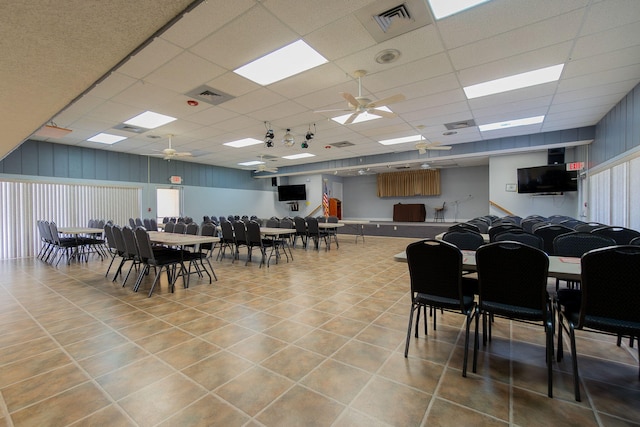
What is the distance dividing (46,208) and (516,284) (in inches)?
442

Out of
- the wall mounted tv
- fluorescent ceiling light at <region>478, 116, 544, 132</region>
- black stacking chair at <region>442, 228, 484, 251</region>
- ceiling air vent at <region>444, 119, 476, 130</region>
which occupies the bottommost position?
black stacking chair at <region>442, 228, 484, 251</region>

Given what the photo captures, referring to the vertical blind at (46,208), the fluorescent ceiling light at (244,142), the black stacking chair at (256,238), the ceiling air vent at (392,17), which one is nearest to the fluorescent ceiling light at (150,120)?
the fluorescent ceiling light at (244,142)

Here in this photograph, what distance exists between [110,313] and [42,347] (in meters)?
0.80

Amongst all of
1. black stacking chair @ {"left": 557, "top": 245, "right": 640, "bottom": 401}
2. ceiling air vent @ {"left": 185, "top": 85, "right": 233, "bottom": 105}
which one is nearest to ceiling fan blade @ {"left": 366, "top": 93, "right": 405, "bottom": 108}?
ceiling air vent @ {"left": 185, "top": 85, "right": 233, "bottom": 105}

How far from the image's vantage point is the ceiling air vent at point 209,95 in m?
4.56

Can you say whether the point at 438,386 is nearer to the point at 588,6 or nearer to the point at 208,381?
the point at 208,381

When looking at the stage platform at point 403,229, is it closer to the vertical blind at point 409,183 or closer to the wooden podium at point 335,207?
the wooden podium at point 335,207

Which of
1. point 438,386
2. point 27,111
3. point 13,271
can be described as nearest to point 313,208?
point 13,271

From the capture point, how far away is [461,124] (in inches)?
272

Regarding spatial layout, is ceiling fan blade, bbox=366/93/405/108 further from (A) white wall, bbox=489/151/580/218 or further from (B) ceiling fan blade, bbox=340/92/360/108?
(A) white wall, bbox=489/151/580/218

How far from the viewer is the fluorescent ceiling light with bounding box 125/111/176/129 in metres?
5.89

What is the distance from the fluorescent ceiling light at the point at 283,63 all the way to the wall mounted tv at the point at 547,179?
303 inches

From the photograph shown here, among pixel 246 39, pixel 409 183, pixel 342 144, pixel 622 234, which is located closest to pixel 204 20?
pixel 246 39

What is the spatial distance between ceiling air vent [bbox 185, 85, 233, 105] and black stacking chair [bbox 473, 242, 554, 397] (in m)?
4.48
